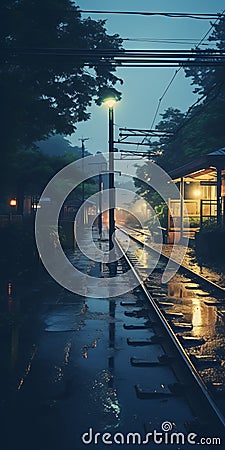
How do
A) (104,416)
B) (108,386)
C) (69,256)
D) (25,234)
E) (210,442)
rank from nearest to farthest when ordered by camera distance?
1. (210,442)
2. (104,416)
3. (108,386)
4. (25,234)
5. (69,256)

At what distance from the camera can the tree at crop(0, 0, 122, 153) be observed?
1438 centimetres

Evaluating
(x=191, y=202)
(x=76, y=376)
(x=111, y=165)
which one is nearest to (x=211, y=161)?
(x=111, y=165)

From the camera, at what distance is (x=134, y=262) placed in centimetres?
2116

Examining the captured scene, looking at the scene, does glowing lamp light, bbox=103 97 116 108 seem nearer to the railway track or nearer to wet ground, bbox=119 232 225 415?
wet ground, bbox=119 232 225 415

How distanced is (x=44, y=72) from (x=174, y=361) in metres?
13.5

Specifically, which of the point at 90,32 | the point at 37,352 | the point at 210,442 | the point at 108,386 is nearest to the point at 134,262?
the point at 90,32

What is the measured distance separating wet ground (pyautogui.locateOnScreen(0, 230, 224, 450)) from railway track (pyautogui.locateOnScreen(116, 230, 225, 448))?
63mm

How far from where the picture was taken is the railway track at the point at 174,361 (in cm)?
505

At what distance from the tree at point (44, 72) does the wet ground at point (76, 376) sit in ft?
19.6

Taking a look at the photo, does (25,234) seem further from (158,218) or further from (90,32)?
(158,218)

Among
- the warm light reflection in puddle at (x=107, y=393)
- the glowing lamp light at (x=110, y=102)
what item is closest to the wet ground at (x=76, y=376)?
the warm light reflection in puddle at (x=107, y=393)

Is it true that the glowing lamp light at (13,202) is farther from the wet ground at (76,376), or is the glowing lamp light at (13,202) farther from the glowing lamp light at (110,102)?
the wet ground at (76,376)

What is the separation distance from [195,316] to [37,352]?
4000mm

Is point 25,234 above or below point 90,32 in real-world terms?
below
